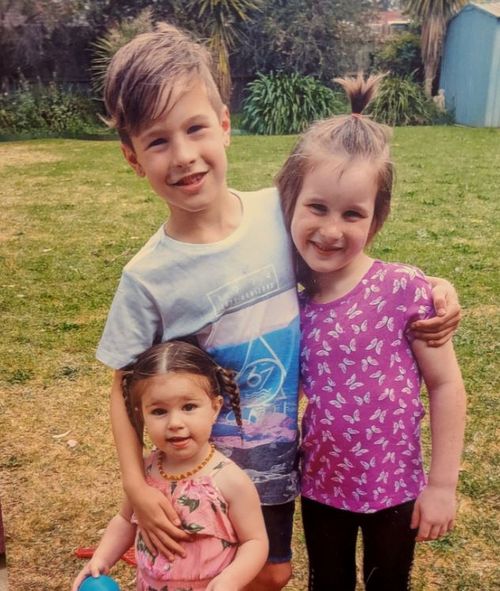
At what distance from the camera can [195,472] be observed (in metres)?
1.46

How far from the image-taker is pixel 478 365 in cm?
351

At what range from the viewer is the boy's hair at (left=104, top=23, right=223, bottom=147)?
1.30m

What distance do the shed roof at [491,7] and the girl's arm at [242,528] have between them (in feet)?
3.79

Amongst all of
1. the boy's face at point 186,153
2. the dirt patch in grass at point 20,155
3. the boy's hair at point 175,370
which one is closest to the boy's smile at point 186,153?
the boy's face at point 186,153

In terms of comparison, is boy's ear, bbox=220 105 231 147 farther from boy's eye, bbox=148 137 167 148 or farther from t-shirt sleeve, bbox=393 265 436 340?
t-shirt sleeve, bbox=393 265 436 340

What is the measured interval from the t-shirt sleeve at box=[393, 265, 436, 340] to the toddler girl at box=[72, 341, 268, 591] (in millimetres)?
346

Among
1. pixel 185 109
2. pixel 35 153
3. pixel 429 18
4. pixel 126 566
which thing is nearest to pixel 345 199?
pixel 185 109

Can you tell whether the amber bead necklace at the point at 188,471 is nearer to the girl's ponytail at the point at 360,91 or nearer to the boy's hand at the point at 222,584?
the boy's hand at the point at 222,584

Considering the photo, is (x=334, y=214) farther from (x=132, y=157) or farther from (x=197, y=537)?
(x=197, y=537)

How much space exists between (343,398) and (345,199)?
0.38 meters

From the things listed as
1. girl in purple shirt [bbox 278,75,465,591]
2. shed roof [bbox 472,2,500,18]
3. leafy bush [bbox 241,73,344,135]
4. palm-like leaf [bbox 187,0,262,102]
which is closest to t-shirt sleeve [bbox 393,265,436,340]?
girl in purple shirt [bbox 278,75,465,591]

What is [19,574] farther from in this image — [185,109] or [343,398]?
[185,109]

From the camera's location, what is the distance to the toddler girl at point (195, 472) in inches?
55.8

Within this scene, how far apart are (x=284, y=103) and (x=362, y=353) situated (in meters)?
0.58
